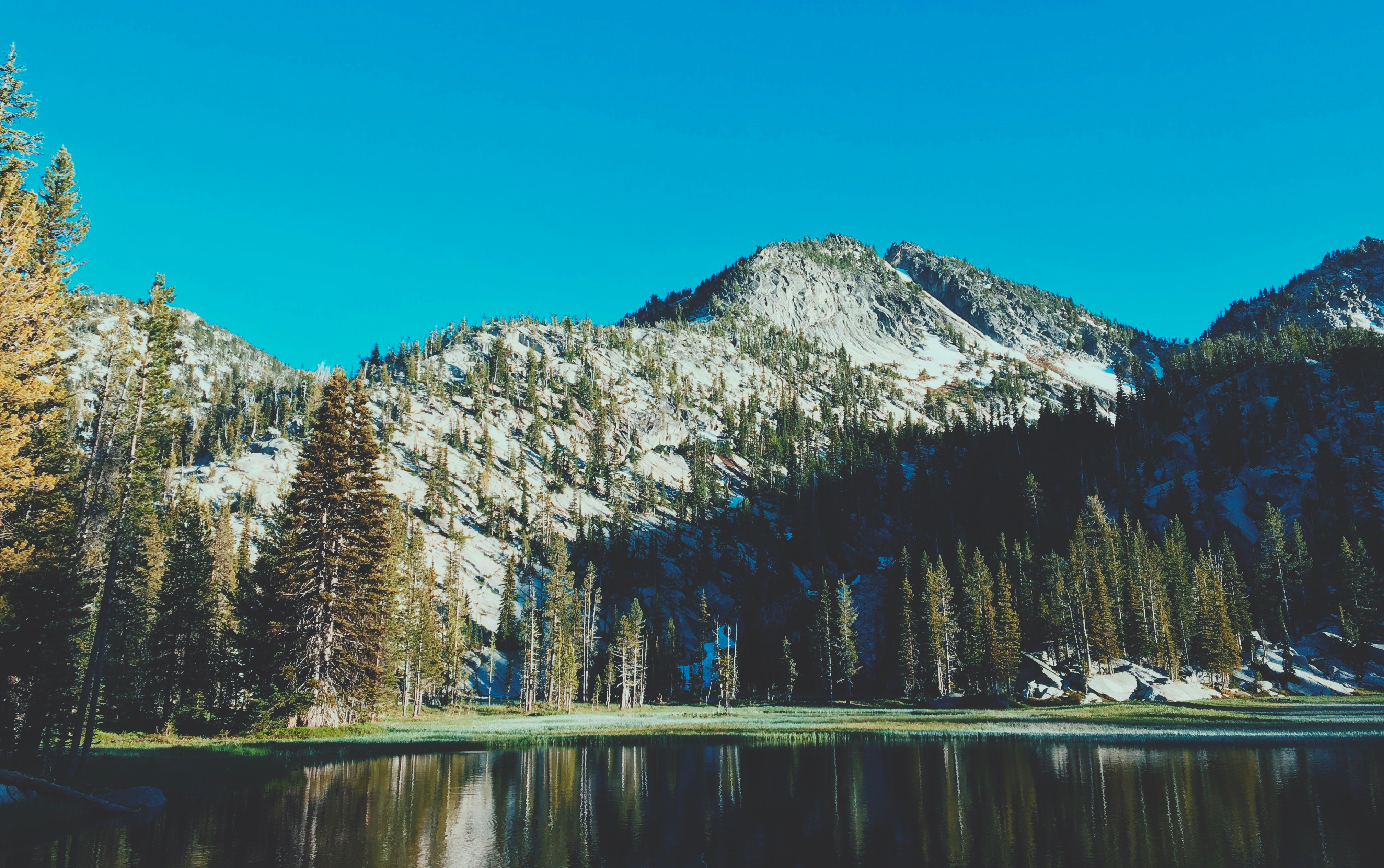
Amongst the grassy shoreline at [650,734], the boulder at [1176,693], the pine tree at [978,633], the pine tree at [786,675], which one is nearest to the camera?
the grassy shoreline at [650,734]

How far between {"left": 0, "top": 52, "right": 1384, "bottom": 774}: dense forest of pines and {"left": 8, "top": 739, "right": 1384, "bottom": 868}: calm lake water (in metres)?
9.58

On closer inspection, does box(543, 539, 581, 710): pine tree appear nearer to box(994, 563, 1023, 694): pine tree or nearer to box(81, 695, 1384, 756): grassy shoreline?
box(81, 695, 1384, 756): grassy shoreline

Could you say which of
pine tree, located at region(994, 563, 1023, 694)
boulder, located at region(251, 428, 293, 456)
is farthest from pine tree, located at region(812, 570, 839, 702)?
boulder, located at region(251, 428, 293, 456)

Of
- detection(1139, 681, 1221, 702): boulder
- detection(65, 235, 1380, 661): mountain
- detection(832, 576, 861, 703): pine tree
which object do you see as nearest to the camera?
detection(1139, 681, 1221, 702): boulder

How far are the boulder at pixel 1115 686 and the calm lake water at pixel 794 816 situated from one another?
38354mm

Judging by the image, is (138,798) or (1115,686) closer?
(138,798)

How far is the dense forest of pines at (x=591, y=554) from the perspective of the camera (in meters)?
28.2

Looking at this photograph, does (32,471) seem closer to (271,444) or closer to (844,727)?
(844,727)

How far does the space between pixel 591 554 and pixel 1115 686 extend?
98.8 metres

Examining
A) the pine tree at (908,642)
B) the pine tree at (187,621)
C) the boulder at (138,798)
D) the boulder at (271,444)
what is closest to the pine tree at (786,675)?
the pine tree at (908,642)

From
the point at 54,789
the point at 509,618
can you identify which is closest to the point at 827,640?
the point at 509,618

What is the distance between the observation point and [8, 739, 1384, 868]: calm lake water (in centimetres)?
1734

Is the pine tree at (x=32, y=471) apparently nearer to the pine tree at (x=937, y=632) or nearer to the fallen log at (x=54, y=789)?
the fallen log at (x=54, y=789)

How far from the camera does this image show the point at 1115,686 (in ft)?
239
